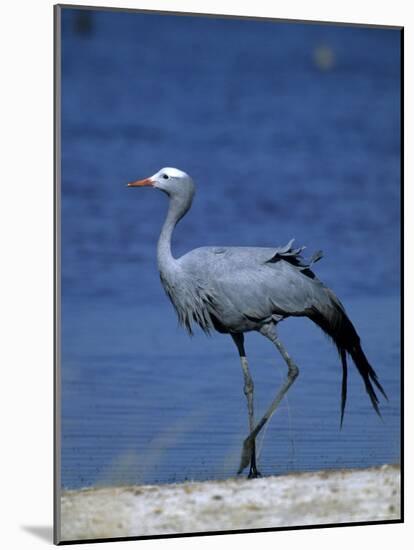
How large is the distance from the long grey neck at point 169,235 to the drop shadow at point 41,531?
1.47 m

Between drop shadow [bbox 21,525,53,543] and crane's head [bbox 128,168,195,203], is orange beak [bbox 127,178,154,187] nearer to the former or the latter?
crane's head [bbox 128,168,195,203]

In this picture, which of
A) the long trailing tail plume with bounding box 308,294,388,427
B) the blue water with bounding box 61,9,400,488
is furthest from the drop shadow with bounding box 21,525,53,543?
the long trailing tail plume with bounding box 308,294,388,427

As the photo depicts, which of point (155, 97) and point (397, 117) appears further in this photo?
point (397, 117)

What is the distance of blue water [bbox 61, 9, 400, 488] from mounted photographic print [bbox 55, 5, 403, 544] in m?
0.01

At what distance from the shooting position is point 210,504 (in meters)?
8.25

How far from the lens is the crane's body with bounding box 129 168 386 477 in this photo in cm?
828

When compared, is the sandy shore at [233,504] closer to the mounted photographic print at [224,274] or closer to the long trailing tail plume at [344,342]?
the mounted photographic print at [224,274]

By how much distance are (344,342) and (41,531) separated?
196cm

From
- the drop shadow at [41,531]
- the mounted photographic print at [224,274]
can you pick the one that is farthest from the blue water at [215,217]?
the drop shadow at [41,531]

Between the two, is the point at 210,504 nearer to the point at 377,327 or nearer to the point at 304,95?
the point at 377,327

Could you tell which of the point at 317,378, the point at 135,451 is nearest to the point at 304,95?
the point at 317,378

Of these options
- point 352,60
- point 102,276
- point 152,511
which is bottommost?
point 152,511

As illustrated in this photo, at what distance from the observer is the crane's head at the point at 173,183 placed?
827cm

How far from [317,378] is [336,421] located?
0.26 m
